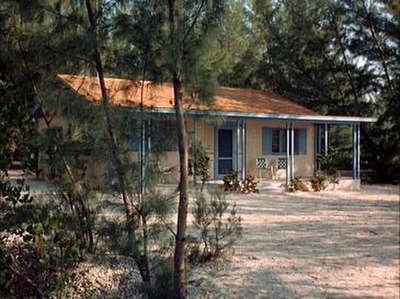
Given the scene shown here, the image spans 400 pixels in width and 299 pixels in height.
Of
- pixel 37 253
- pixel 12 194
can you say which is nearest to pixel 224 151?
pixel 12 194

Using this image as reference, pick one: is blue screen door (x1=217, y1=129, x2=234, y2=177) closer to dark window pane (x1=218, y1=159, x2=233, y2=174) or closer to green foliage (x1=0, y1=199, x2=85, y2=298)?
dark window pane (x1=218, y1=159, x2=233, y2=174)

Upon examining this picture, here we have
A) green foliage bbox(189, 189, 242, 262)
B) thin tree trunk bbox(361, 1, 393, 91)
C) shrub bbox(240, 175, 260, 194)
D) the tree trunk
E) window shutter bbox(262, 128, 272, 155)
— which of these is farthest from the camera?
thin tree trunk bbox(361, 1, 393, 91)

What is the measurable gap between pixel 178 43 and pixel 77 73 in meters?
1.27

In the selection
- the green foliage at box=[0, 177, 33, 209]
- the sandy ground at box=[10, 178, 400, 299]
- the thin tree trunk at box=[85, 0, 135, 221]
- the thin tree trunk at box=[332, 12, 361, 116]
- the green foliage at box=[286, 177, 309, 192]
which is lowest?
the sandy ground at box=[10, 178, 400, 299]

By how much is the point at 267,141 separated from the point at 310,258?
577 inches

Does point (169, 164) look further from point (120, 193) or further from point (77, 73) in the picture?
point (77, 73)

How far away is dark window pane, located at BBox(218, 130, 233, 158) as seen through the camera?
2128 centimetres

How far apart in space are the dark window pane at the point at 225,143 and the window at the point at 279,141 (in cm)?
146

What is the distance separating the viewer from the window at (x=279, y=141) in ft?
73.1

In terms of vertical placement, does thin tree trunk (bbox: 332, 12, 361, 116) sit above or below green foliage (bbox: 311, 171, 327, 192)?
above

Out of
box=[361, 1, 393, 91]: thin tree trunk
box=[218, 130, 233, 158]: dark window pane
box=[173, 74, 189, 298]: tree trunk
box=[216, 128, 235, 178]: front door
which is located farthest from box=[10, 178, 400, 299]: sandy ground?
box=[361, 1, 393, 91]: thin tree trunk

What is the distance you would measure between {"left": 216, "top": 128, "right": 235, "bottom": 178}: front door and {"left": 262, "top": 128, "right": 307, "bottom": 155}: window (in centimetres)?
146

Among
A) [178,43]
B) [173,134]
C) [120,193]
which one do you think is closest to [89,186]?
[120,193]

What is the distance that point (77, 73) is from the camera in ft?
17.9
